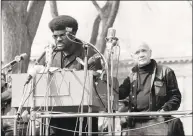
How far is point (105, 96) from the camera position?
743 cm

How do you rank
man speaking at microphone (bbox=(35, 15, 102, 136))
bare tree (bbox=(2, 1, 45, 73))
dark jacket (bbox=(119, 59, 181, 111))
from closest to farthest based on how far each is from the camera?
man speaking at microphone (bbox=(35, 15, 102, 136)), dark jacket (bbox=(119, 59, 181, 111)), bare tree (bbox=(2, 1, 45, 73))

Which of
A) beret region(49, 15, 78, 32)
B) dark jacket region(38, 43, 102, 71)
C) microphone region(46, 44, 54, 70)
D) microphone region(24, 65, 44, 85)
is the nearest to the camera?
microphone region(24, 65, 44, 85)

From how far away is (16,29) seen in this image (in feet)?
41.1

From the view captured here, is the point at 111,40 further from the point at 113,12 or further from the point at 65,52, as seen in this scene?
the point at 113,12

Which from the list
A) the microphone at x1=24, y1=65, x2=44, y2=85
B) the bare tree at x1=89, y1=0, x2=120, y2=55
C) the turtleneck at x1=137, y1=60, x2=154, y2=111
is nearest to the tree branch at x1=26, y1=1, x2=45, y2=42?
the bare tree at x1=89, y1=0, x2=120, y2=55

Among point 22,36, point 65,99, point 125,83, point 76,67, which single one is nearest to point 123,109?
point 125,83

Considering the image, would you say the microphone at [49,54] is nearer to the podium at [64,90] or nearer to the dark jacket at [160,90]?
the podium at [64,90]

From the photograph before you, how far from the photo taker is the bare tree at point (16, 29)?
12344 mm

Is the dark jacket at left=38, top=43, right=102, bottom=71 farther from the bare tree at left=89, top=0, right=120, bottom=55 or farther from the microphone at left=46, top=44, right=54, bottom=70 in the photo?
the bare tree at left=89, top=0, right=120, bottom=55

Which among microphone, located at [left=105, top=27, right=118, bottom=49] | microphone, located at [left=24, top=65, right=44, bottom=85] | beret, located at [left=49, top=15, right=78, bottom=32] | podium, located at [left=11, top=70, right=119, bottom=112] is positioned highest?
beret, located at [left=49, top=15, right=78, bottom=32]

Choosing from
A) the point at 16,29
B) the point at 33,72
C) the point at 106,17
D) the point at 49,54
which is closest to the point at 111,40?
the point at 49,54

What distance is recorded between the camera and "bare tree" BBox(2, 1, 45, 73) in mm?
12344

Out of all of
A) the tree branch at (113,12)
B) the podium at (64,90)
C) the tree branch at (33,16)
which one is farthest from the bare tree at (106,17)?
the podium at (64,90)

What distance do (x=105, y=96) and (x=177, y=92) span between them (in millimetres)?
1286
